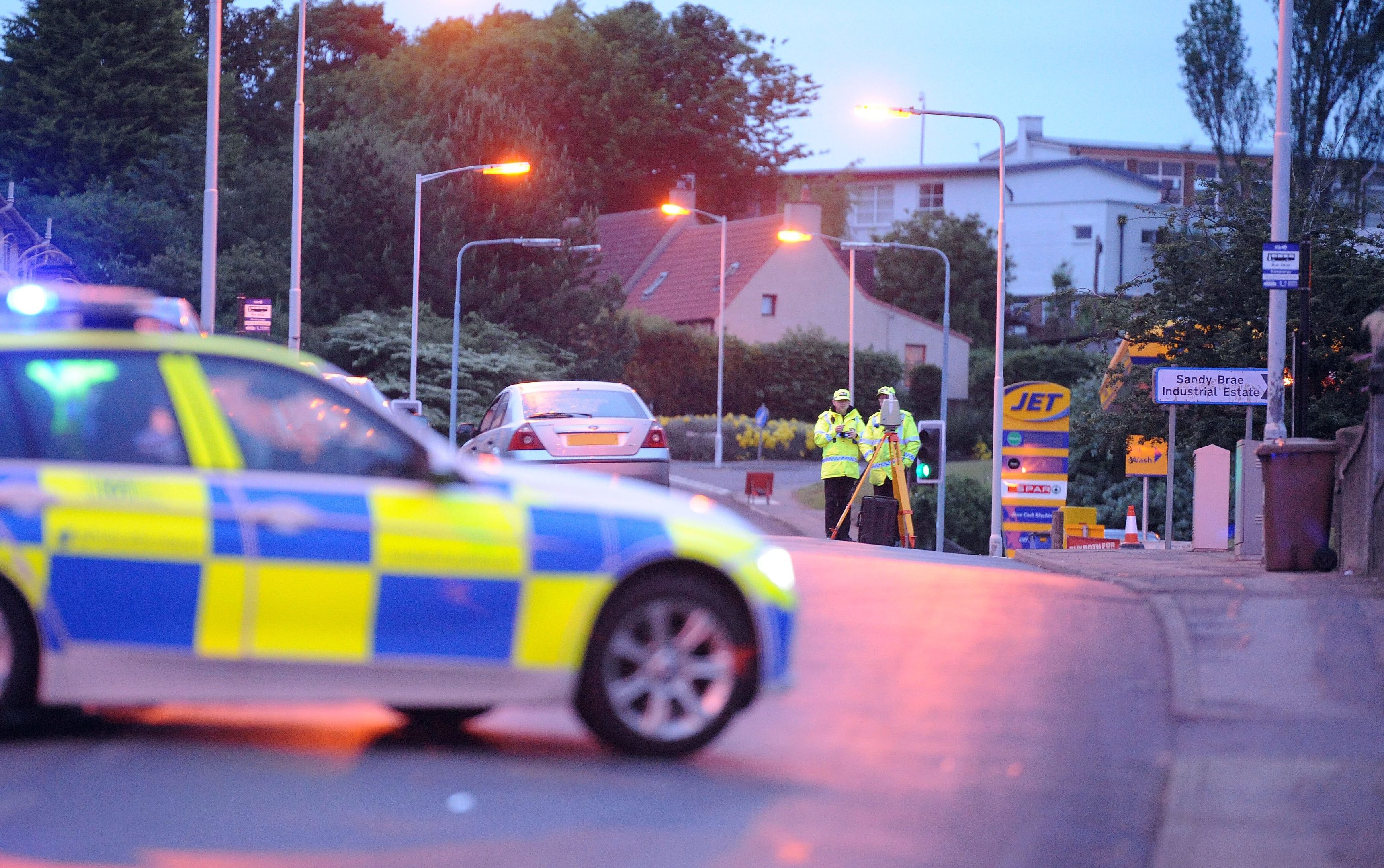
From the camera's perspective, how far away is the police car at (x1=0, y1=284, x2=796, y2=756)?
21.1ft

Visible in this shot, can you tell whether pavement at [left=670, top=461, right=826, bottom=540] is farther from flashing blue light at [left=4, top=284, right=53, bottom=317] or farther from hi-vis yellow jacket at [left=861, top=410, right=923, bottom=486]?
flashing blue light at [left=4, top=284, right=53, bottom=317]

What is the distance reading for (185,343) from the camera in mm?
6887

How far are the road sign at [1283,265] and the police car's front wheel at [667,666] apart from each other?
11094 mm

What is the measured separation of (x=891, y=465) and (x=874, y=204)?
76.6 meters

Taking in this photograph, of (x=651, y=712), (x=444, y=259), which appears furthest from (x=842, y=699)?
(x=444, y=259)

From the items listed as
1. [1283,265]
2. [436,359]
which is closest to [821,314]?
[436,359]

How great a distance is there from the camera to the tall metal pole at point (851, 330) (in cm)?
5978

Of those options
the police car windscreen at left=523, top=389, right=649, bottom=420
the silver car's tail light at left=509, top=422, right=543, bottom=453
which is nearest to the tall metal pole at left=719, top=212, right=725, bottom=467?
the police car windscreen at left=523, top=389, right=649, bottom=420

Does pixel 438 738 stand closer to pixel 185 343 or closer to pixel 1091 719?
pixel 185 343

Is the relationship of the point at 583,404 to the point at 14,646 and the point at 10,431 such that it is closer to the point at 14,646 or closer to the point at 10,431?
the point at 10,431

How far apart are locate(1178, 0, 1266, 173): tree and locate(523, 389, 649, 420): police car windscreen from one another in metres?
39.3

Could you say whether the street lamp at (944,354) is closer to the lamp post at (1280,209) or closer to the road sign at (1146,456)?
the road sign at (1146,456)

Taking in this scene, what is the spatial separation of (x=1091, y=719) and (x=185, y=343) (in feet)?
13.1

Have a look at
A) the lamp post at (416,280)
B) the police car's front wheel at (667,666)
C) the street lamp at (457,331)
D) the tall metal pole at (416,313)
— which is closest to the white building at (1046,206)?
the street lamp at (457,331)
